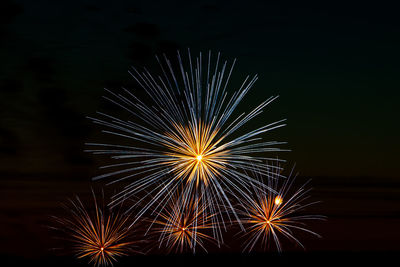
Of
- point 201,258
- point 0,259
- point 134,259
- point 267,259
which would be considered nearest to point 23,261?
point 0,259

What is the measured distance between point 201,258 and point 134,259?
2247 mm

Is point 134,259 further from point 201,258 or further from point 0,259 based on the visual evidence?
point 0,259

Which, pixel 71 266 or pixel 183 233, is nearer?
pixel 71 266

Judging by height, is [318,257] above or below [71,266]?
above

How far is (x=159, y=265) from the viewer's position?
53.4 feet

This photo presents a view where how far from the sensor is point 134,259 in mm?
17719

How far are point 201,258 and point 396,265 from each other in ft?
19.5

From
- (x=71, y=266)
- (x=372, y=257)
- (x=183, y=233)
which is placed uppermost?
(x=183, y=233)

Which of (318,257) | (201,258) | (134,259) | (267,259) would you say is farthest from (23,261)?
(318,257)

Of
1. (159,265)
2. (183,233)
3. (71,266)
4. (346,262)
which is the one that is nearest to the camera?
(71,266)

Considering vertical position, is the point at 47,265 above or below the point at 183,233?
below

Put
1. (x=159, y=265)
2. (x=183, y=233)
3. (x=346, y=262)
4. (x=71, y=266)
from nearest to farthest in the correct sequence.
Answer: (x=71, y=266) → (x=159, y=265) → (x=346, y=262) → (x=183, y=233)

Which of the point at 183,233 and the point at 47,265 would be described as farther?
the point at 183,233

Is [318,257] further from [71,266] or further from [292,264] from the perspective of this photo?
[71,266]
